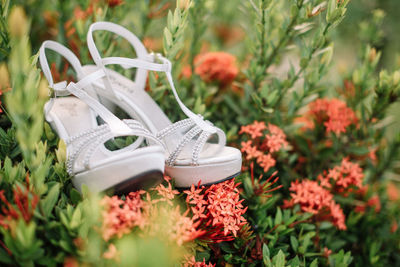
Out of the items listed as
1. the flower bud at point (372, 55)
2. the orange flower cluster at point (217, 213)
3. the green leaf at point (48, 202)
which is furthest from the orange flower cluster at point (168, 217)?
the flower bud at point (372, 55)

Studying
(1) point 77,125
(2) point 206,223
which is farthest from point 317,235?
(1) point 77,125

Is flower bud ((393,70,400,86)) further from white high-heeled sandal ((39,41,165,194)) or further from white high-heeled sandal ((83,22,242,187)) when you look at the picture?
white high-heeled sandal ((39,41,165,194))

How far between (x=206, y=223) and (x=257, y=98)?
53 centimetres

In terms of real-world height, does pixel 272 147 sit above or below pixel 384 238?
above

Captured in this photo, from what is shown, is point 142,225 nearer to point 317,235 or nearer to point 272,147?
point 272,147

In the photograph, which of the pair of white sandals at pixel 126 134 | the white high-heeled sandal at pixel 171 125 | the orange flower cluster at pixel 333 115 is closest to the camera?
the pair of white sandals at pixel 126 134

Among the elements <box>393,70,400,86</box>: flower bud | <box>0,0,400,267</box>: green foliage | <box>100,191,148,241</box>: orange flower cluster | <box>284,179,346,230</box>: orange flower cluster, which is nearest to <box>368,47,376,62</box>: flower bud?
<box>0,0,400,267</box>: green foliage

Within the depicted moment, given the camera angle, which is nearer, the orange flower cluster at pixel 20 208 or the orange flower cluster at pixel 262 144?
the orange flower cluster at pixel 20 208

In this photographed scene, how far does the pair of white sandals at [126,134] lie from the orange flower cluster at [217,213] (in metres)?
0.05

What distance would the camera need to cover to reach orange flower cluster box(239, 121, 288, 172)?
100cm

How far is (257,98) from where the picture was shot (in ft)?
3.59

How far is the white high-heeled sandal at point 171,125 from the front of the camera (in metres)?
0.84

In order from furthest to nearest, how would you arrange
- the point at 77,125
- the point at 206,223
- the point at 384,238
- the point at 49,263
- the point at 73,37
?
the point at 73,37, the point at 384,238, the point at 77,125, the point at 206,223, the point at 49,263

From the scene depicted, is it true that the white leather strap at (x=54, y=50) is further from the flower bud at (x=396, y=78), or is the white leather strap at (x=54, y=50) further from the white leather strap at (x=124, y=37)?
the flower bud at (x=396, y=78)
